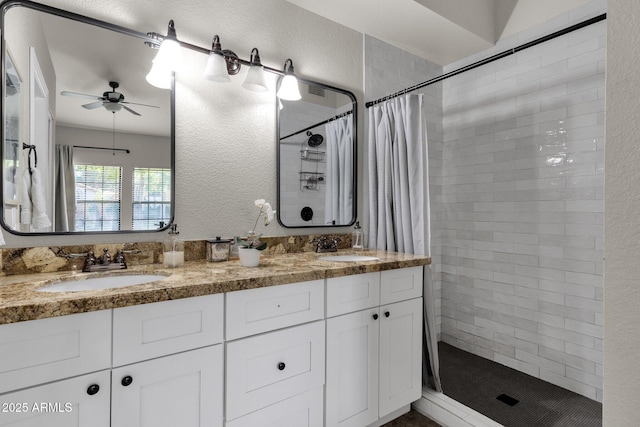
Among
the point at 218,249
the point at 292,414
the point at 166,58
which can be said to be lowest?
the point at 292,414

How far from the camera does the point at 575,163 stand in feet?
7.18

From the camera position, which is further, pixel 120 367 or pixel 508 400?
pixel 508 400

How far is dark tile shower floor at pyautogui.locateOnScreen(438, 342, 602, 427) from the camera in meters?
1.92

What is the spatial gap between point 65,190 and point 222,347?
1.00 m

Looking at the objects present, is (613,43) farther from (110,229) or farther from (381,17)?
(381,17)

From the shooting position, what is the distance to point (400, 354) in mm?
1855

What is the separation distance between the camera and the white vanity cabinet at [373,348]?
1612 millimetres

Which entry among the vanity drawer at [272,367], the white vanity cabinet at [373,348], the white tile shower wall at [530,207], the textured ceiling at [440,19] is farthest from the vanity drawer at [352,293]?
the textured ceiling at [440,19]

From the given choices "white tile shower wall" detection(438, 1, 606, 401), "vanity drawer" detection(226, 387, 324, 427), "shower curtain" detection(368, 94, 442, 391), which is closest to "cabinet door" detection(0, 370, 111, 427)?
"vanity drawer" detection(226, 387, 324, 427)

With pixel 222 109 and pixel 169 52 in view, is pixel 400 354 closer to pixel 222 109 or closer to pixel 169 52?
pixel 222 109

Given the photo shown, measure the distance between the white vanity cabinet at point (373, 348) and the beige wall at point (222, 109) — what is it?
71 cm

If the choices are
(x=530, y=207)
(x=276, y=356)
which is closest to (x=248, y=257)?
(x=276, y=356)

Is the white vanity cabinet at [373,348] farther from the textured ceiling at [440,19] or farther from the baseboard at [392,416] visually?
the textured ceiling at [440,19]

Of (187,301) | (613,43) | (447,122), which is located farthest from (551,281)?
(187,301)
